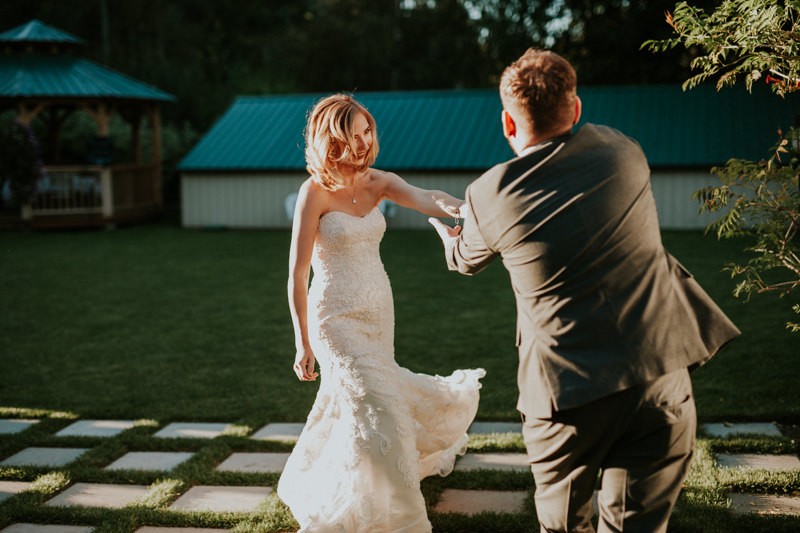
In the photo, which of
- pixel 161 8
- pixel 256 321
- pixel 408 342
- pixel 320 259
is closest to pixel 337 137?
pixel 320 259

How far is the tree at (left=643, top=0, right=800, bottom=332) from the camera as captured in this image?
143 inches

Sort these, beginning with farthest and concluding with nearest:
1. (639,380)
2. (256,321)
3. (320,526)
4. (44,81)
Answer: (44,81)
(256,321)
(320,526)
(639,380)

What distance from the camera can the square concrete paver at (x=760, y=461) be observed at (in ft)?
14.1

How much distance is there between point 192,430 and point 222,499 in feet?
4.30

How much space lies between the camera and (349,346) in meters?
3.76

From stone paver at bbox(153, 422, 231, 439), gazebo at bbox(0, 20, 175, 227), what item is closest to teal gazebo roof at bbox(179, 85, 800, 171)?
gazebo at bbox(0, 20, 175, 227)

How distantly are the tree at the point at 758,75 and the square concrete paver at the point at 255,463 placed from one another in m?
2.75

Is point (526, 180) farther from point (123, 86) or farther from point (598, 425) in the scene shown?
point (123, 86)

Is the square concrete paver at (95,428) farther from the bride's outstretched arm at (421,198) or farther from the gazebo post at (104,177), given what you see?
the gazebo post at (104,177)

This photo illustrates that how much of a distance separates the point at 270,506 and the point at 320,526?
65 centimetres

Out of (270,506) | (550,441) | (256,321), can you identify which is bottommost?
(256,321)

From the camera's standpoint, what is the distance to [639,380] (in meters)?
2.26

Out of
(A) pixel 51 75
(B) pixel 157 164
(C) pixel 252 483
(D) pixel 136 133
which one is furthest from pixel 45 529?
(B) pixel 157 164

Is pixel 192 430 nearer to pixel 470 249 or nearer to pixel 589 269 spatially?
pixel 470 249
